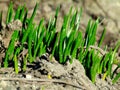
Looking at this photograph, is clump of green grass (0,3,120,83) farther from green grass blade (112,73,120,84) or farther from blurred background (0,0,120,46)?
blurred background (0,0,120,46)

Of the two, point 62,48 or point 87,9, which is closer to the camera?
point 62,48

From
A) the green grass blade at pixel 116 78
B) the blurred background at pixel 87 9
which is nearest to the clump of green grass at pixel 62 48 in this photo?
the green grass blade at pixel 116 78

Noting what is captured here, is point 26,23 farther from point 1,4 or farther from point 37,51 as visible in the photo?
point 1,4

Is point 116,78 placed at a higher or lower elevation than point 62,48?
lower

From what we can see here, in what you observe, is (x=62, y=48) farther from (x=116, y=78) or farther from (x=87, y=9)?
(x=87, y=9)

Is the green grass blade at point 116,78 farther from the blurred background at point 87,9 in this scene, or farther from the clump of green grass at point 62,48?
the blurred background at point 87,9

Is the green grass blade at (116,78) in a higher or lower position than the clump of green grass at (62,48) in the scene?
lower

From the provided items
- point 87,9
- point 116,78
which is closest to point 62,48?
point 116,78

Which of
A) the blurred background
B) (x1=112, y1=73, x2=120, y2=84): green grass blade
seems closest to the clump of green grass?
(x1=112, y1=73, x2=120, y2=84): green grass blade
